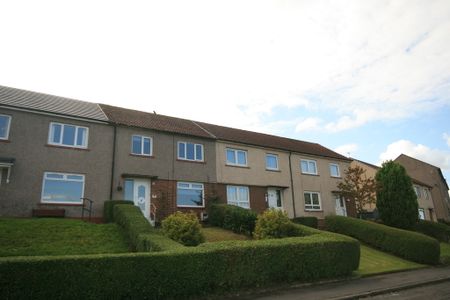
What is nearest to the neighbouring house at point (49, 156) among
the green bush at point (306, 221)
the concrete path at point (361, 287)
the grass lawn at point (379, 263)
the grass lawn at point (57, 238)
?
the grass lawn at point (57, 238)

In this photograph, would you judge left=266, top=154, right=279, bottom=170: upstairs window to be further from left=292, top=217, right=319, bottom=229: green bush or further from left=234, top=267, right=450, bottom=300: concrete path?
left=234, top=267, right=450, bottom=300: concrete path

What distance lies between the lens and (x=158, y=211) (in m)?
20.1

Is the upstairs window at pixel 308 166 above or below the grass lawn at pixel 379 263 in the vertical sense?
above

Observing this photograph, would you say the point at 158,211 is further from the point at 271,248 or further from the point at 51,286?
the point at 51,286

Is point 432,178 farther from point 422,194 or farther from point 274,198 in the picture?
point 274,198

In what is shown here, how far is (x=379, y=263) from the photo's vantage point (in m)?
16.8

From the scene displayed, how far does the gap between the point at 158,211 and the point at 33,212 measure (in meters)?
6.51

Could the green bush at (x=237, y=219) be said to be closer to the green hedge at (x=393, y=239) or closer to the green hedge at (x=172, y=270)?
the green hedge at (x=172, y=270)

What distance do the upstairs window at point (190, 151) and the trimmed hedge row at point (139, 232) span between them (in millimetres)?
6294

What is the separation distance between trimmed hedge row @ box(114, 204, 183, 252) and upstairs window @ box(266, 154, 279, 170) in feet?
41.3

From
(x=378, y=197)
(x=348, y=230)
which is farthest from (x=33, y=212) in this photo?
(x=378, y=197)

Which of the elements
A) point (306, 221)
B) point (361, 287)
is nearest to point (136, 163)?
point (306, 221)

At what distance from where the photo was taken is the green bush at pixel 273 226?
53.8ft

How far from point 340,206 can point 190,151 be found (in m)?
15.3
